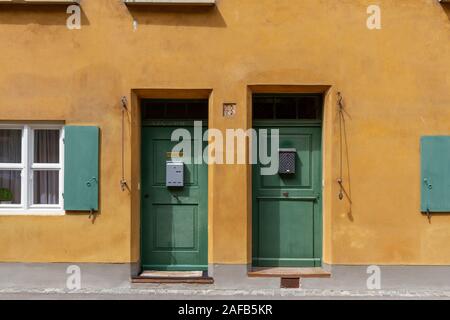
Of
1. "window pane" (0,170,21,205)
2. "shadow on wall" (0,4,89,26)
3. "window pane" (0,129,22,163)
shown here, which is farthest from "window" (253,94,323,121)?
"window pane" (0,170,21,205)

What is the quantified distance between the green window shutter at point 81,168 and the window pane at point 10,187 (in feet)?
2.59

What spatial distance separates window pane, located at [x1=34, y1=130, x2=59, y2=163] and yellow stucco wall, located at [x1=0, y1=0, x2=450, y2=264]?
12.2 inches

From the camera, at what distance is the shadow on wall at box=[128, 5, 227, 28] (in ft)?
25.2

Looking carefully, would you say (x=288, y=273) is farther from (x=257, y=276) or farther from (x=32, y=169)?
(x=32, y=169)

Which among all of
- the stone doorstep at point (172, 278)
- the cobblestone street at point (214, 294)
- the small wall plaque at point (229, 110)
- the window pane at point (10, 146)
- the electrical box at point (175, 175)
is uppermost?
the small wall plaque at point (229, 110)

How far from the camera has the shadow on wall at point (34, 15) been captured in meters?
7.70

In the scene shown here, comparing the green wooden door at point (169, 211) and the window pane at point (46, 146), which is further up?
the window pane at point (46, 146)

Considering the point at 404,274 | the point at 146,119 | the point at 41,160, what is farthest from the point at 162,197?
the point at 404,274

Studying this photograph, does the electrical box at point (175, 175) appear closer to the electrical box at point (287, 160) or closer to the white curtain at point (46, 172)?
the electrical box at point (287, 160)

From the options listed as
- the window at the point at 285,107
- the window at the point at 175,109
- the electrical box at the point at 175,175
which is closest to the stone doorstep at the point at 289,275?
the electrical box at the point at 175,175

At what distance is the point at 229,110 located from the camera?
305 inches

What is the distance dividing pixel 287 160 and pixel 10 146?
157 inches

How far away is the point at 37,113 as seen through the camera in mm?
7695

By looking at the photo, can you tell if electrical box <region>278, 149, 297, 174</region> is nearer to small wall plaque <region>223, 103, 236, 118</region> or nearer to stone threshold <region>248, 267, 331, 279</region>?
small wall plaque <region>223, 103, 236, 118</region>
